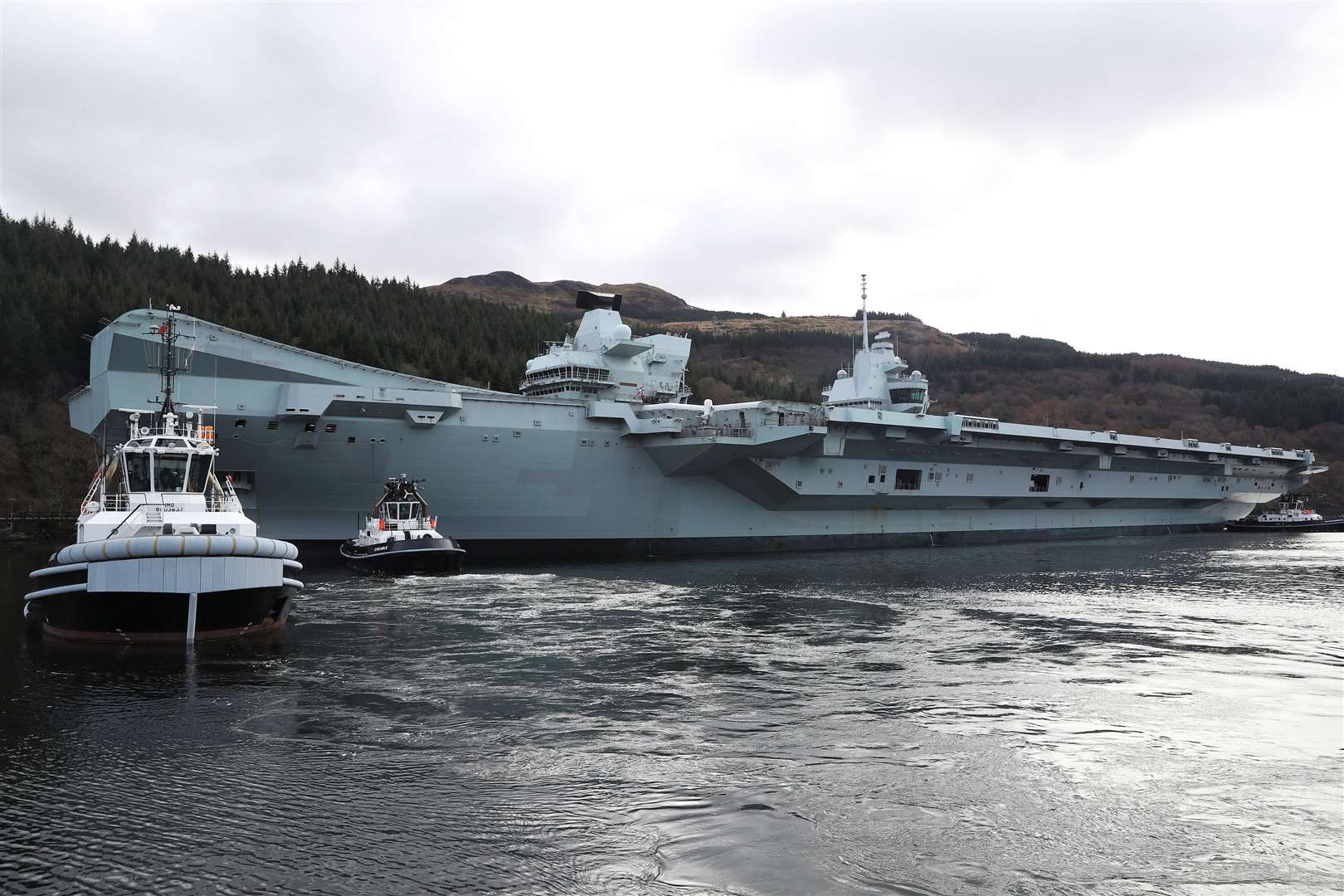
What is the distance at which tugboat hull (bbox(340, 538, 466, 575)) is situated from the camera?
2223 centimetres

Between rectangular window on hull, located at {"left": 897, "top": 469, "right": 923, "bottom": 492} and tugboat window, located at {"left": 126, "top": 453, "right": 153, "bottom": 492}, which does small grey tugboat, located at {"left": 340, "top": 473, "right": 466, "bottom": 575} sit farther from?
rectangular window on hull, located at {"left": 897, "top": 469, "right": 923, "bottom": 492}

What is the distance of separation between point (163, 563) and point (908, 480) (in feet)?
84.1

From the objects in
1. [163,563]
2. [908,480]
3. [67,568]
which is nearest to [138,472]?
[67,568]

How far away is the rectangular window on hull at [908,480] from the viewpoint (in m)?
33.2

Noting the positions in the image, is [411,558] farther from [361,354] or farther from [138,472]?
[361,354]

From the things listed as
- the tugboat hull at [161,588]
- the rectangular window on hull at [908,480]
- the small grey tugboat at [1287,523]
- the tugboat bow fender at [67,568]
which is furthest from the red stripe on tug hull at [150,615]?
the small grey tugboat at [1287,523]

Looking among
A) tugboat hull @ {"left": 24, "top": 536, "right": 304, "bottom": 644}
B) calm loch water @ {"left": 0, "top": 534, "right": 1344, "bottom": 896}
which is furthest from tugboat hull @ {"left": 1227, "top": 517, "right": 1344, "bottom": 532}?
tugboat hull @ {"left": 24, "top": 536, "right": 304, "bottom": 644}

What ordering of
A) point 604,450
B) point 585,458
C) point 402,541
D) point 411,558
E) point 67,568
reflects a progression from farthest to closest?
point 604,450
point 585,458
point 402,541
point 411,558
point 67,568

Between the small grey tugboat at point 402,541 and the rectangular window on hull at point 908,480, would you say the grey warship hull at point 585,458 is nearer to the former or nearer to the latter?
the rectangular window on hull at point 908,480

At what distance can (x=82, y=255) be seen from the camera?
200 ft

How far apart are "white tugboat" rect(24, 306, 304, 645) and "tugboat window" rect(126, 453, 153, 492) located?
0.01m

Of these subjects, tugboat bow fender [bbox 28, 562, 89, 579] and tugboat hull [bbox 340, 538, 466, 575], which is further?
tugboat hull [bbox 340, 538, 466, 575]

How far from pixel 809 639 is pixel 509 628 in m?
4.70

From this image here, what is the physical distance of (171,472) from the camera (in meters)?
14.6
